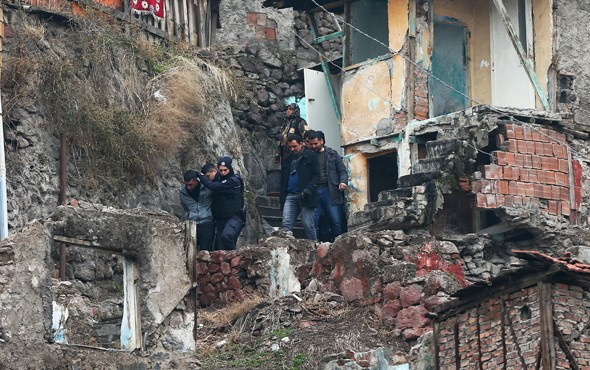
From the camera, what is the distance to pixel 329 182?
86.4 feet

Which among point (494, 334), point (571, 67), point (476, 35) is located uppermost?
point (476, 35)

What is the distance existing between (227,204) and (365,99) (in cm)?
361

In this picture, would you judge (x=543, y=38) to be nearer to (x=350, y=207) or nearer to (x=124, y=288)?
(x=350, y=207)

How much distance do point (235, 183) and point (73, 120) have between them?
7.19 feet

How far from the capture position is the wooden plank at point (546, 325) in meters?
20.6

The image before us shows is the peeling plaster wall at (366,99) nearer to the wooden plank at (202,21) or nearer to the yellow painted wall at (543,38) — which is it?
the yellow painted wall at (543,38)

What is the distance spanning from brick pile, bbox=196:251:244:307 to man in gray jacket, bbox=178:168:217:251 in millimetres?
663

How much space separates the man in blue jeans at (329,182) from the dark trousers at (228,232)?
3.75 ft

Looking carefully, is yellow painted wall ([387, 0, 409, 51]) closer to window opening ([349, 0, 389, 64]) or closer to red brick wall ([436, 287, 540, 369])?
window opening ([349, 0, 389, 64])

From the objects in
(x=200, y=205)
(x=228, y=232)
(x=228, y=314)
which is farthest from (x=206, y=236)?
(x=228, y=314)

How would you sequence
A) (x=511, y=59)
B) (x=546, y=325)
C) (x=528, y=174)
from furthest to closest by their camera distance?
(x=511, y=59) → (x=528, y=174) → (x=546, y=325)

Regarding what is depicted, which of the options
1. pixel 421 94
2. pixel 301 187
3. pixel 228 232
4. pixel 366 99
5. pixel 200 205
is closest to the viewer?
pixel 228 232

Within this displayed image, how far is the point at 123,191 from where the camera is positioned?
26578 mm

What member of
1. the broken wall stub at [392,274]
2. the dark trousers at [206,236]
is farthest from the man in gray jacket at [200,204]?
the broken wall stub at [392,274]
